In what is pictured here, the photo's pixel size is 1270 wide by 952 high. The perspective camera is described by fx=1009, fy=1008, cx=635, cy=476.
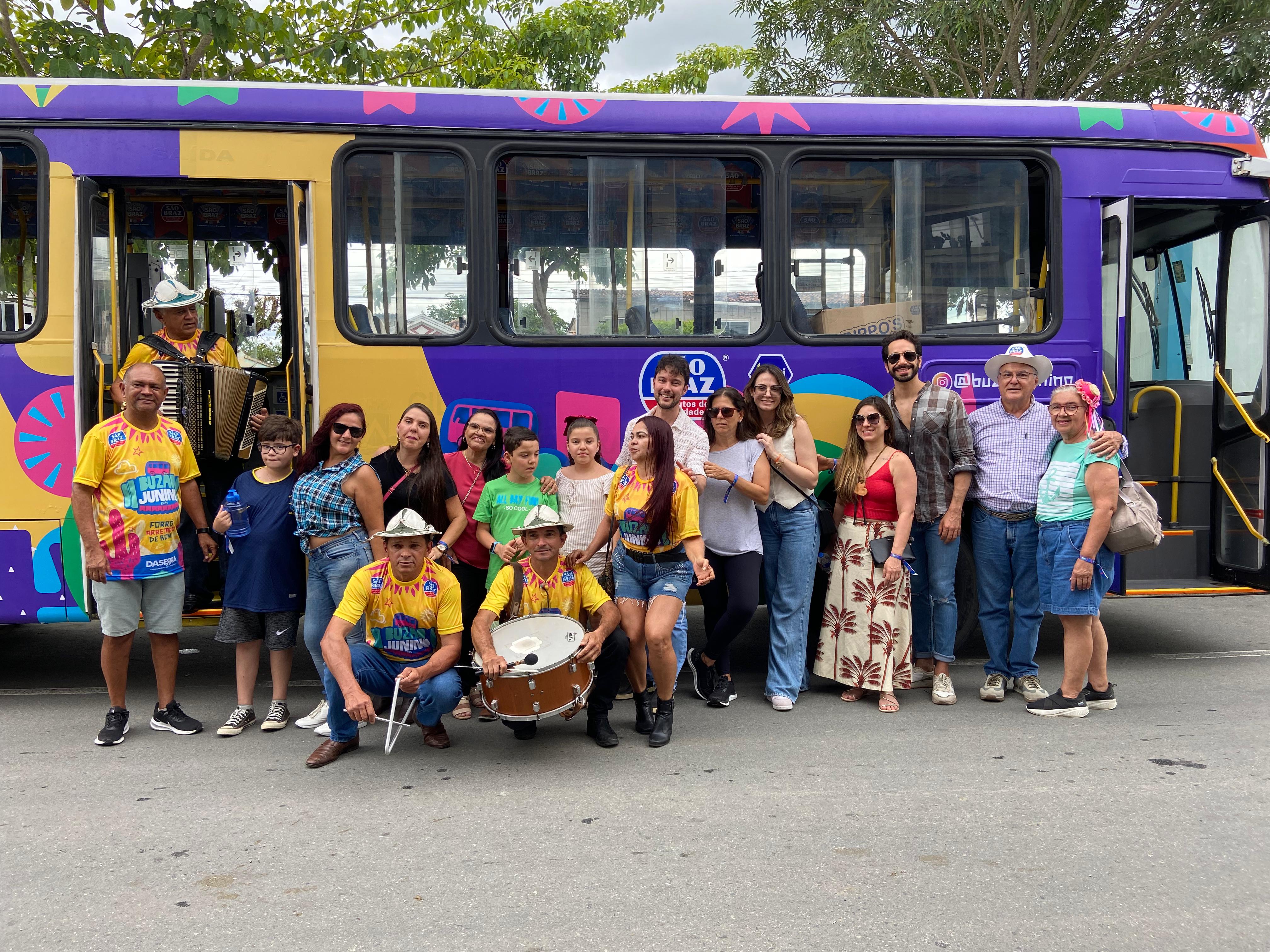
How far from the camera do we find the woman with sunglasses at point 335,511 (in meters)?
4.82

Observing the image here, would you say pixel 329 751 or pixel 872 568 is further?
pixel 872 568

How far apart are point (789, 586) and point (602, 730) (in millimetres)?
1336

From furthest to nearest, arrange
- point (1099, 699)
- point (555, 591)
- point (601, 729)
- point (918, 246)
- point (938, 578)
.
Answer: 1. point (918, 246)
2. point (938, 578)
3. point (1099, 699)
4. point (601, 729)
5. point (555, 591)

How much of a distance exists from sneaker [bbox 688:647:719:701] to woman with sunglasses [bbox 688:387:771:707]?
0.30 feet

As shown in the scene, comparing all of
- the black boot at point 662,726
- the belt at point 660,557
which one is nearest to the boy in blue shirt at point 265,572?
the belt at point 660,557

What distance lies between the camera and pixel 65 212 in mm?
5254

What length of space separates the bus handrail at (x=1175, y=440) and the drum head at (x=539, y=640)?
400 cm

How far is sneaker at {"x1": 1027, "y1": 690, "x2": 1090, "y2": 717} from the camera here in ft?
16.9

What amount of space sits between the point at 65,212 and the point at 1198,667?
6.95 metres

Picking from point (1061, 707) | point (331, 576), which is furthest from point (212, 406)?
point (1061, 707)

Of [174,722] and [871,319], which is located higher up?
[871,319]

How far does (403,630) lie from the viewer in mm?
4523

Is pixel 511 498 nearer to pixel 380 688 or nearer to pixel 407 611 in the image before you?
pixel 407 611

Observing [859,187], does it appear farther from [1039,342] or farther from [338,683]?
[338,683]
